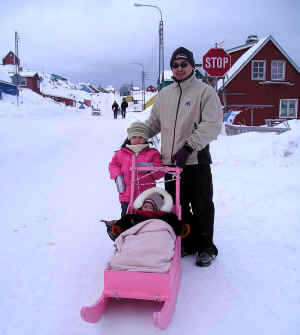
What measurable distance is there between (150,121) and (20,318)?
2328mm

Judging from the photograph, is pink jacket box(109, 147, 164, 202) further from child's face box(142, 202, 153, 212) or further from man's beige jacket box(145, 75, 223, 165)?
child's face box(142, 202, 153, 212)

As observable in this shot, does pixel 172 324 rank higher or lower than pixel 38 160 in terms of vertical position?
lower

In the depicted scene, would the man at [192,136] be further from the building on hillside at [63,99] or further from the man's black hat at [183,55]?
the building on hillside at [63,99]

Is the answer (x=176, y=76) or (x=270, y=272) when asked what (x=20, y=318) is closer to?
(x=270, y=272)

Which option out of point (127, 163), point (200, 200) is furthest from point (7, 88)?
point (200, 200)

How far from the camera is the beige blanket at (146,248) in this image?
2.46m

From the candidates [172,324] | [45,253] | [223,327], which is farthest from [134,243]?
[45,253]

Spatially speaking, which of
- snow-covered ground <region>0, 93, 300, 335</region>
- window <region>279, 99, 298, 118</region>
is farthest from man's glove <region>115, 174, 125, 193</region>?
window <region>279, 99, 298, 118</region>

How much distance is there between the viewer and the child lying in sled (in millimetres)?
2480

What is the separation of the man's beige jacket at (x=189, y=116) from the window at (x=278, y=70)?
21.6 meters

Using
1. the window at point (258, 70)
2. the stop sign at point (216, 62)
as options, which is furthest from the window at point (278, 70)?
the stop sign at point (216, 62)

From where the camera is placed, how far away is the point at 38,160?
28.3 ft

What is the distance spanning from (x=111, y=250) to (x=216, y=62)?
786cm

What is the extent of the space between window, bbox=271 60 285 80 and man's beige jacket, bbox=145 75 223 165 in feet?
70.9
